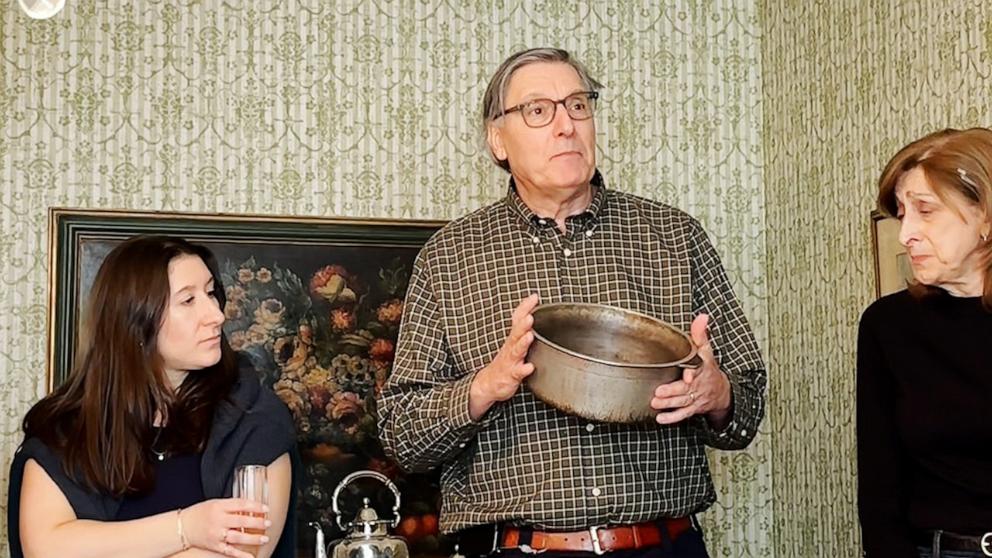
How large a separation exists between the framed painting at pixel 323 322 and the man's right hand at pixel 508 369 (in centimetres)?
110

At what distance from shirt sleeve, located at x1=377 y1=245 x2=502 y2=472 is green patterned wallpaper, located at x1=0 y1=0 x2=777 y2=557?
2.73 ft

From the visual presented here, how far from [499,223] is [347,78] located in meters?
0.97

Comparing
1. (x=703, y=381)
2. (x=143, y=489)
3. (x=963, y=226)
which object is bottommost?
(x=143, y=489)

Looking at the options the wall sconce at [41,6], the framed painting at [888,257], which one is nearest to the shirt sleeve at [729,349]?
the framed painting at [888,257]

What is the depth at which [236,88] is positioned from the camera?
10.7ft

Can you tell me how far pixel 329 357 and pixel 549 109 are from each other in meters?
1.12

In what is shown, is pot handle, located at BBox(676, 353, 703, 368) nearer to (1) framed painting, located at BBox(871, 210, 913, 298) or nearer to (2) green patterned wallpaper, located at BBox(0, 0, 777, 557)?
(1) framed painting, located at BBox(871, 210, 913, 298)

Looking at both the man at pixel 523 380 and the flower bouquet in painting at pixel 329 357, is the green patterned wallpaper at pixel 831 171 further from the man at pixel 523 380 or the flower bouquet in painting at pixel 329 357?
the flower bouquet in painting at pixel 329 357

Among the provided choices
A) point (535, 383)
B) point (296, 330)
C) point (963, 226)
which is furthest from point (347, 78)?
point (963, 226)

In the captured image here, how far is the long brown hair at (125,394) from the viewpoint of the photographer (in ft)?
8.03

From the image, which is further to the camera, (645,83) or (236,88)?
(645,83)

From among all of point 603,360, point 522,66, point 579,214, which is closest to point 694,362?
point 603,360

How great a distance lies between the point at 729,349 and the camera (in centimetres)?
242

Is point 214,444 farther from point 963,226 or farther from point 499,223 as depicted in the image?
point 963,226
